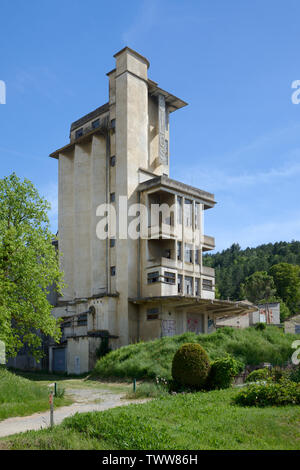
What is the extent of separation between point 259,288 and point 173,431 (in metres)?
96.3

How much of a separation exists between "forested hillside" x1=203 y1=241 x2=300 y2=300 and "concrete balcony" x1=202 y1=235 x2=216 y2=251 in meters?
47.9

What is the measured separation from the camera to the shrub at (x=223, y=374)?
2161 centimetres

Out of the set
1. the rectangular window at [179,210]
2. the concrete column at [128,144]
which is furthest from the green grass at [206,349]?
the rectangular window at [179,210]

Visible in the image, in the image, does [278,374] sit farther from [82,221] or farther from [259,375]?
[82,221]

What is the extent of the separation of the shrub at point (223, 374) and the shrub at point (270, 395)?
Result: 4.32 meters

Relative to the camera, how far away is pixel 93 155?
47.6 metres

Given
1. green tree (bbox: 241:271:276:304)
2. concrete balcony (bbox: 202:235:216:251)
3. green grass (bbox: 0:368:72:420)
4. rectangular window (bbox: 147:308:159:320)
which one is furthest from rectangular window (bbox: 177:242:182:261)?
green tree (bbox: 241:271:276:304)

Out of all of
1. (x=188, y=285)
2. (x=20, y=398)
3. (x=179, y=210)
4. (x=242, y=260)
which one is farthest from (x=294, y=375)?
(x=242, y=260)

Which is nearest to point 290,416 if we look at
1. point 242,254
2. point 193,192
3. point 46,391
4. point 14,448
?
point 14,448

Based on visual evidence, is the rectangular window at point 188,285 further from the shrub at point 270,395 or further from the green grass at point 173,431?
the green grass at point 173,431

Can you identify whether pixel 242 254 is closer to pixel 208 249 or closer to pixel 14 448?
pixel 208 249

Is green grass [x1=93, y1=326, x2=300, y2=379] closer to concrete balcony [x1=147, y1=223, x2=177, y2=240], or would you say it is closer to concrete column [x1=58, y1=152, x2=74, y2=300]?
concrete balcony [x1=147, y1=223, x2=177, y2=240]

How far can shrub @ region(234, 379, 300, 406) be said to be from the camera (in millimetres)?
16250
